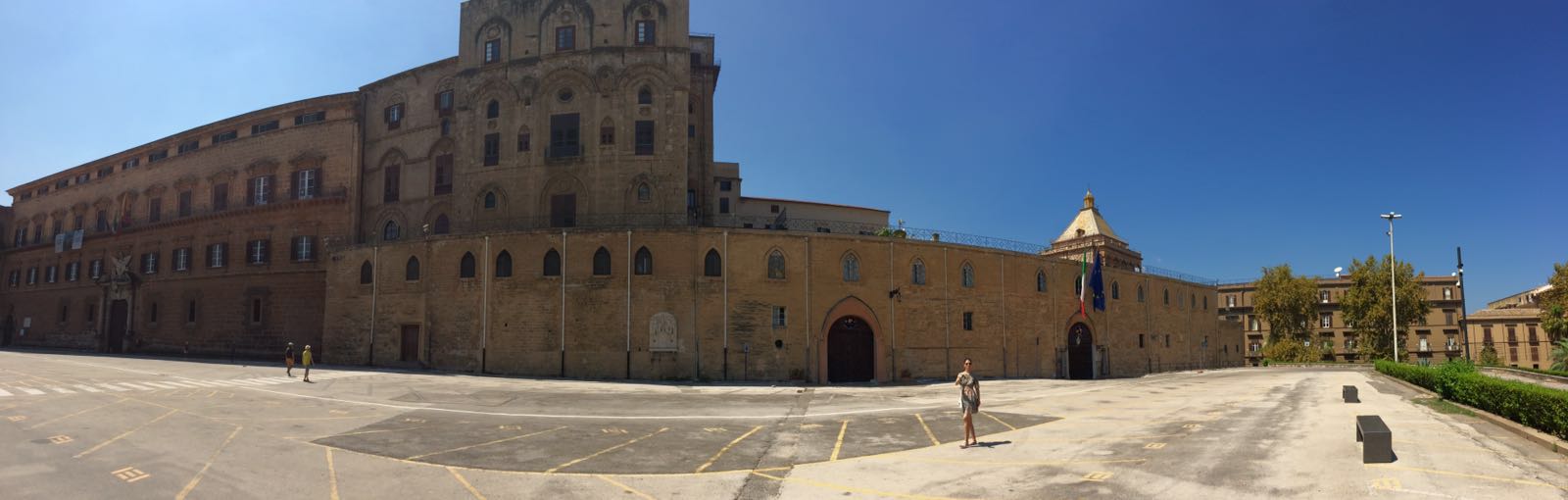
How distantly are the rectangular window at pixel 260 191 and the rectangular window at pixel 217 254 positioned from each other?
Answer: 3860 millimetres

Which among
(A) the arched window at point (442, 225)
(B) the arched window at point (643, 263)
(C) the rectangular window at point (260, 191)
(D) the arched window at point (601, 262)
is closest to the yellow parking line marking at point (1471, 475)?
(B) the arched window at point (643, 263)

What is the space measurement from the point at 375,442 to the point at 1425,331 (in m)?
109

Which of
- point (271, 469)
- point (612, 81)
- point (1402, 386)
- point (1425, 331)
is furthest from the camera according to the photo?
point (1425, 331)

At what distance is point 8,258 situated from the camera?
2817 inches

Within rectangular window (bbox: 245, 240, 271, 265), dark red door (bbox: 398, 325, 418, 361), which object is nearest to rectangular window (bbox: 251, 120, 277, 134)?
rectangular window (bbox: 245, 240, 271, 265)

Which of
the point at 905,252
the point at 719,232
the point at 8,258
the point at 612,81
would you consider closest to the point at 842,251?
the point at 905,252

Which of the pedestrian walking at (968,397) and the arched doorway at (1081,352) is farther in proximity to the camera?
the arched doorway at (1081,352)

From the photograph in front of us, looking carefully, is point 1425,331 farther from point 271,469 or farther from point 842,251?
point 271,469

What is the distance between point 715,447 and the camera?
15688 millimetres

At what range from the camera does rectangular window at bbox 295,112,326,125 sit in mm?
48375

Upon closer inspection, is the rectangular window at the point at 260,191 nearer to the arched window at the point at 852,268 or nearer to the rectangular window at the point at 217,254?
the rectangular window at the point at 217,254

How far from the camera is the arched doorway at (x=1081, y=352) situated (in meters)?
44.2

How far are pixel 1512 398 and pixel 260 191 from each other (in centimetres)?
6218

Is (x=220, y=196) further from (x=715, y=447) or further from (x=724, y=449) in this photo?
(x=724, y=449)
